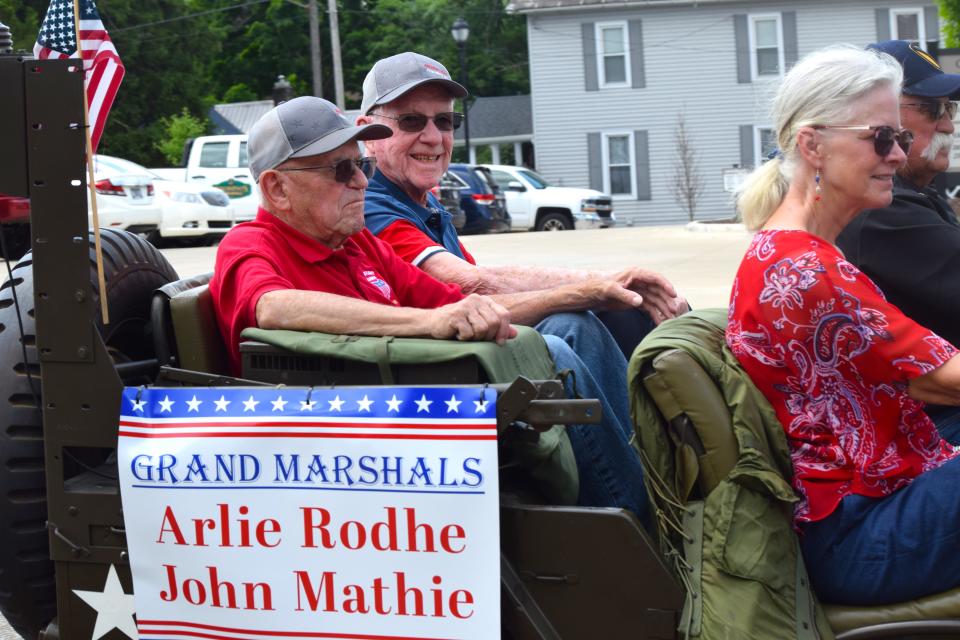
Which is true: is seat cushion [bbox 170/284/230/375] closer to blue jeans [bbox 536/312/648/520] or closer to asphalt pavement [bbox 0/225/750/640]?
blue jeans [bbox 536/312/648/520]

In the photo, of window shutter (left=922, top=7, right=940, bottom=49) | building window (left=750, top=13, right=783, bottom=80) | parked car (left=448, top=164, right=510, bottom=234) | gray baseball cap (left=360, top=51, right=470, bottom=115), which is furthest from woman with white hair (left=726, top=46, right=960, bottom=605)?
window shutter (left=922, top=7, right=940, bottom=49)

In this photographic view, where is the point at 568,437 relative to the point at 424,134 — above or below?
below

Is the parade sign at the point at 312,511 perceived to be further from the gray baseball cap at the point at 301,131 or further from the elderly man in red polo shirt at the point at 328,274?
the gray baseball cap at the point at 301,131

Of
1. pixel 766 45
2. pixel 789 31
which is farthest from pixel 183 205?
pixel 789 31

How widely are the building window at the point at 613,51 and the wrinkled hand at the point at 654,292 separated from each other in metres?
31.7

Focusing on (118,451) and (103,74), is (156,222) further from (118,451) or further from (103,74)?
(118,451)

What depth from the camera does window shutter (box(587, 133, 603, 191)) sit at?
1377 inches

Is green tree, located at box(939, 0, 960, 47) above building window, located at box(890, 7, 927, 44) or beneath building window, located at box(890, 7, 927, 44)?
beneath

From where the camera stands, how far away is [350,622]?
8.94 feet

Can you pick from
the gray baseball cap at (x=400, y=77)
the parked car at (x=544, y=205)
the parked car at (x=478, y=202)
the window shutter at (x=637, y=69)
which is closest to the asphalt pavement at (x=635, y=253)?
the parked car at (x=478, y=202)

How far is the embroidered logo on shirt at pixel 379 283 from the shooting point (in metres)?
3.50

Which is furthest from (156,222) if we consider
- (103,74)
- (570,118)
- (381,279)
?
(570,118)

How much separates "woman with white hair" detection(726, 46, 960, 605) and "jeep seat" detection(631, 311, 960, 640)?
34mm

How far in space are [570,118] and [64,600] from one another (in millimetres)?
32908
